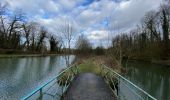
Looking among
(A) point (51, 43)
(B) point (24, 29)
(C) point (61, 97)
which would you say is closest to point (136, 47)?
(B) point (24, 29)

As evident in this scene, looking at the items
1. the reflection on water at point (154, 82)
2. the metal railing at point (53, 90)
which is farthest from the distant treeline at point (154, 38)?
the metal railing at point (53, 90)

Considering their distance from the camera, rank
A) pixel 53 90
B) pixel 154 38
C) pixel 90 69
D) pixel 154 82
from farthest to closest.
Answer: pixel 154 38 → pixel 154 82 → pixel 90 69 → pixel 53 90

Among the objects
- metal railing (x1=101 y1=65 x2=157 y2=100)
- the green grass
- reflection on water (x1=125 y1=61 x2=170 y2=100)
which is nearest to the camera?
metal railing (x1=101 y1=65 x2=157 y2=100)

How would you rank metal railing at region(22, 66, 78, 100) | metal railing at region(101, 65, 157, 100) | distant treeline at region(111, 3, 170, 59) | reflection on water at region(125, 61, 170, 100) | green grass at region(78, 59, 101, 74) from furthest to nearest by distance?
1. distant treeline at region(111, 3, 170, 59)
2. green grass at region(78, 59, 101, 74)
3. reflection on water at region(125, 61, 170, 100)
4. metal railing at region(101, 65, 157, 100)
5. metal railing at region(22, 66, 78, 100)

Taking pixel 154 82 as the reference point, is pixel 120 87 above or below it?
above

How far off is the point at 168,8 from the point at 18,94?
38.4 metres

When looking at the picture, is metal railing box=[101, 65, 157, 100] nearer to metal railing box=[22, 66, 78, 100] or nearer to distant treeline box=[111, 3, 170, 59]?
metal railing box=[22, 66, 78, 100]

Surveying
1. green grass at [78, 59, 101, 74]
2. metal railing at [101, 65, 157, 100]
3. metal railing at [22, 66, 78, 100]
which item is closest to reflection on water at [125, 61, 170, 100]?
metal railing at [101, 65, 157, 100]

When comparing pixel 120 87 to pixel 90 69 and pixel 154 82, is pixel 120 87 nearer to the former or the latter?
pixel 90 69

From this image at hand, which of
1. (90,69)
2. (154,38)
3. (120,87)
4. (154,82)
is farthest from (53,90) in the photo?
(154,38)

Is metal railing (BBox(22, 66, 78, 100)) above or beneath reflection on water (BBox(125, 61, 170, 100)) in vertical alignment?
above

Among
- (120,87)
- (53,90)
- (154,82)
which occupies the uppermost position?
(53,90)

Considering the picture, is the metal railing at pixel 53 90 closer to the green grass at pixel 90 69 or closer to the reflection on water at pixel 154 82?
the reflection on water at pixel 154 82

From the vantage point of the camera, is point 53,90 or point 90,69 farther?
point 90,69
